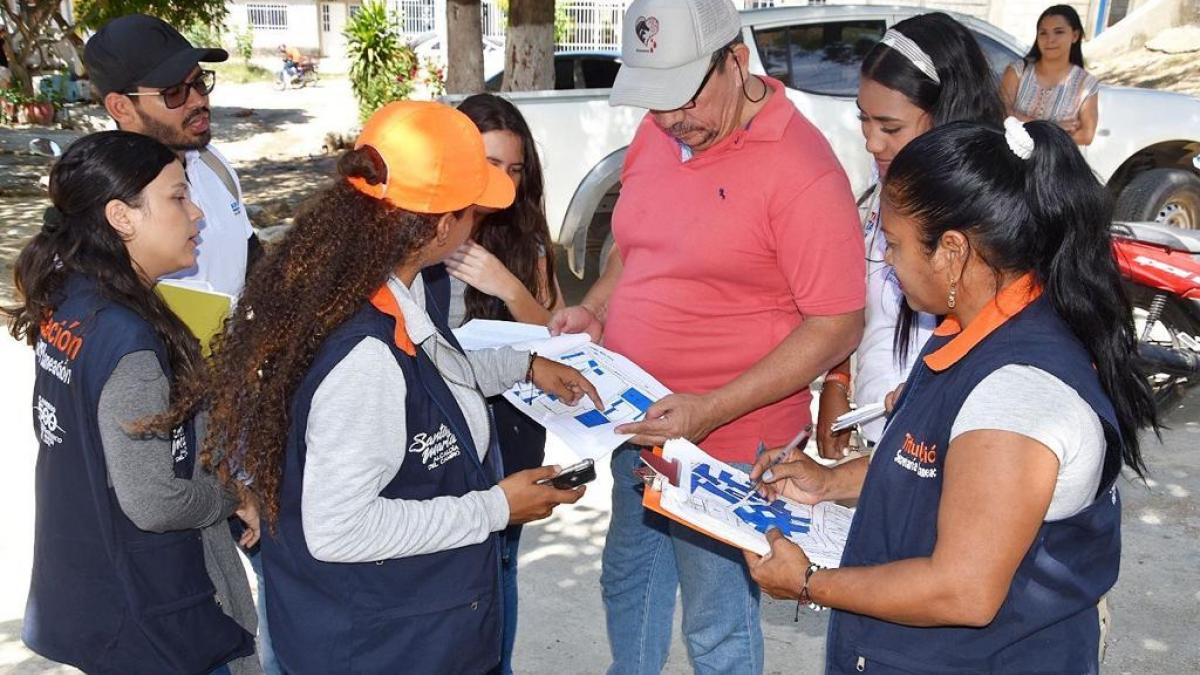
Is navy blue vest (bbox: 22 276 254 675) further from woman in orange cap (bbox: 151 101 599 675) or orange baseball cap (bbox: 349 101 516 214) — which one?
orange baseball cap (bbox: 349 101 516 214)

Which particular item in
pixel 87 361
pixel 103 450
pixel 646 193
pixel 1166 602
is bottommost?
pixel 1166 602

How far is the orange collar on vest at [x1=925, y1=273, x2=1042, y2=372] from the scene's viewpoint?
1.74 metres

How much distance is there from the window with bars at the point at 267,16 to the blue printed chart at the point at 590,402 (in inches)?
1448

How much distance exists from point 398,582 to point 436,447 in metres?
0.27

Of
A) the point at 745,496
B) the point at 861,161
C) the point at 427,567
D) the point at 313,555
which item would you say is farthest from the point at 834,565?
the point at 861,161

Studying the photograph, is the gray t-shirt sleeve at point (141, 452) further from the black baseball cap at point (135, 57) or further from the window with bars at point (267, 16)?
the window with bars at point (267, 16)

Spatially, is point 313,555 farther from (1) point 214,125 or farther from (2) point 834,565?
(1) point 214,125

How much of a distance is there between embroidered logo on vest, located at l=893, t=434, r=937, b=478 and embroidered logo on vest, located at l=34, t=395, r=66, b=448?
5.41 feet

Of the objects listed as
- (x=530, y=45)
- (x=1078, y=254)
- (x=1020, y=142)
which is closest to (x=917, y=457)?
(x=1078, y=254)

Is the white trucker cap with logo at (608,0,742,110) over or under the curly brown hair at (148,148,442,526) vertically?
over

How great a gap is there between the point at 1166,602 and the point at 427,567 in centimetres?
318

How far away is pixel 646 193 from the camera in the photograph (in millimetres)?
2863

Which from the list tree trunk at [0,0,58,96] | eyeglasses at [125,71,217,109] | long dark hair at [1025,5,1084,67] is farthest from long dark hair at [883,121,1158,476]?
tree trunk at [0,0,58,96]

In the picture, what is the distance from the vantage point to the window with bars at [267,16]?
1448 inches
